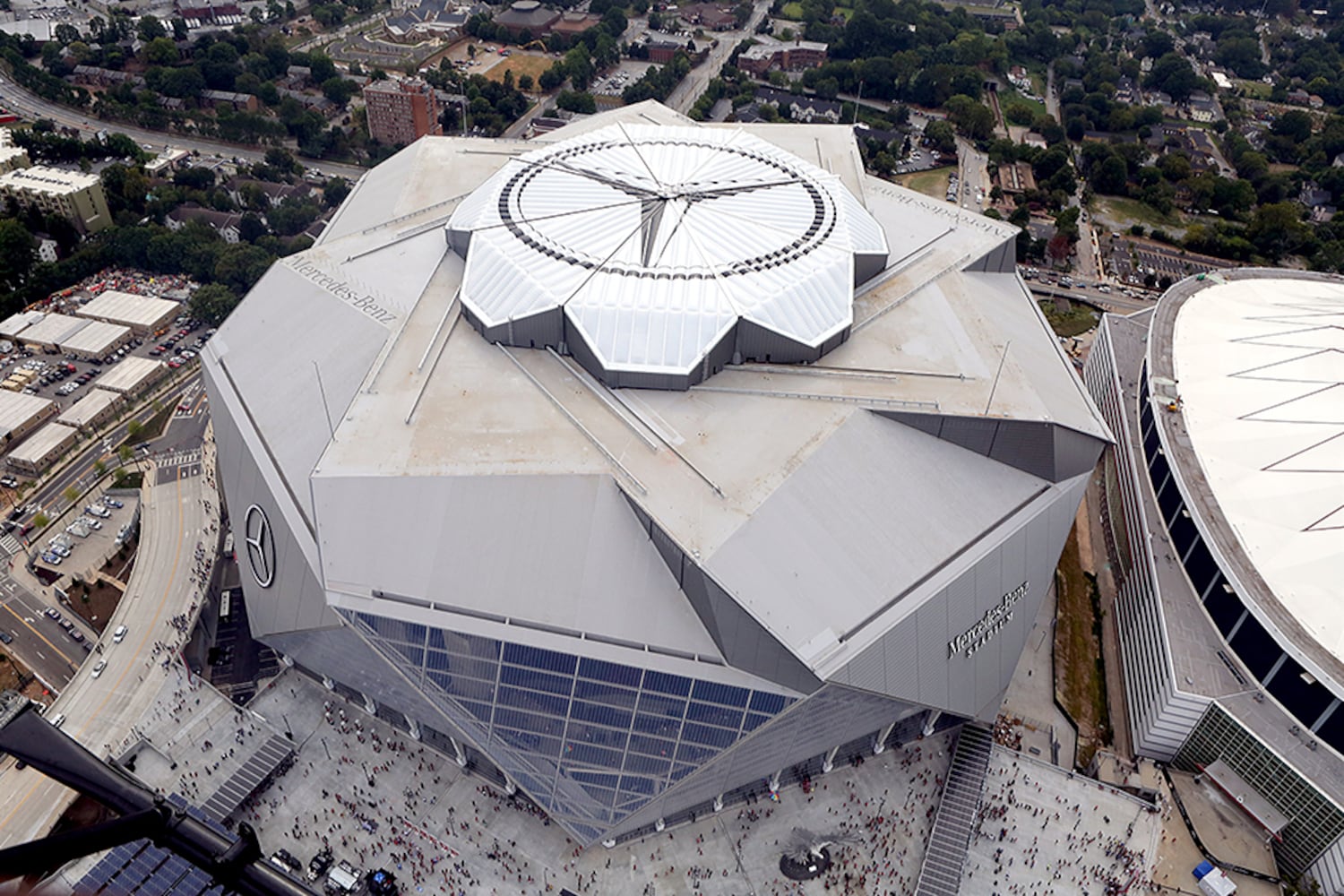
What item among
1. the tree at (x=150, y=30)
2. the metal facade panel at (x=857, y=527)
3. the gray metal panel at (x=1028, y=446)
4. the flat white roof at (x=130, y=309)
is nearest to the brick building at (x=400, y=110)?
the flat white roof at (x=130, y=309)

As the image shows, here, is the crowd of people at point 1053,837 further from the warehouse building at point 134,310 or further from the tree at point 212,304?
the warehouse building at point 134,310

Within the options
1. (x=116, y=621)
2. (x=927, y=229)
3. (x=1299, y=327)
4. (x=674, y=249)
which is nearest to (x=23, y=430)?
(x=116, y=621)

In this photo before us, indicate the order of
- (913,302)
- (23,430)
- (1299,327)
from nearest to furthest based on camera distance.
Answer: (913,302) → (1299,327) → (23,430)

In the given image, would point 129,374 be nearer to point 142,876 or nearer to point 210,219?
point 210,219

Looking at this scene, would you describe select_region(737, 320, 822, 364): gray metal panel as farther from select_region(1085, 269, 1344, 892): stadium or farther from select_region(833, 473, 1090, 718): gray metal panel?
select_region(1085, 269, 1344, 892): stadium

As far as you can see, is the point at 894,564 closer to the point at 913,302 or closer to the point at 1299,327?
the point at 913,302

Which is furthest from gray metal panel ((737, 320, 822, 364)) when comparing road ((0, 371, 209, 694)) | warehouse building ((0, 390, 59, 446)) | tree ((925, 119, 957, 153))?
tree ((925, 119, 957, 153))

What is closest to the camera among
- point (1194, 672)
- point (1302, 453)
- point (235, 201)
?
point (1194, 672)
